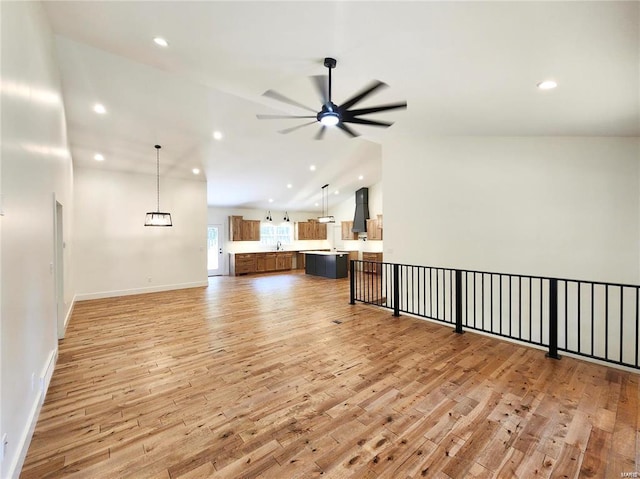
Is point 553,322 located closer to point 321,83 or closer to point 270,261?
point 321,83

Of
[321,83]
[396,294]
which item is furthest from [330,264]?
[321,83]

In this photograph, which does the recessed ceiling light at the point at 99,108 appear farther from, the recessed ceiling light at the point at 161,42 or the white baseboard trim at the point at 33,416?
the white baseboard trim at the point at 33,416

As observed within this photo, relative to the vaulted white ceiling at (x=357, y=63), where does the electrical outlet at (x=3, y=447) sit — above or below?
below

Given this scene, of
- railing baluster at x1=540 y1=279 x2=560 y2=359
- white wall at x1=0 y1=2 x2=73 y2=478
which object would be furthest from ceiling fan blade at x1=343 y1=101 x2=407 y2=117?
railing baluster at x1=540 y1=279 x2=560 y2=359

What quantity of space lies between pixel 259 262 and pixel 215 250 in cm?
169

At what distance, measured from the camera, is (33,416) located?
2152 mm

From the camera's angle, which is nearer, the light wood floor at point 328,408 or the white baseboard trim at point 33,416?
the white baseboard trim at point 33,416

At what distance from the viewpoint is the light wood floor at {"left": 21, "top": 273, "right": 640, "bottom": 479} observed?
6.00 ft

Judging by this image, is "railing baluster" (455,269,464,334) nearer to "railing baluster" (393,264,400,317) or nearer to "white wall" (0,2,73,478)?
"railing baluster" (393,264,400,317)

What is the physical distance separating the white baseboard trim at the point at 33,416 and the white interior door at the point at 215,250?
7.67 metres

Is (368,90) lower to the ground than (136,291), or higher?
higher

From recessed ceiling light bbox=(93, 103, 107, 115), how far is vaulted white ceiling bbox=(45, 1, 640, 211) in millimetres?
110

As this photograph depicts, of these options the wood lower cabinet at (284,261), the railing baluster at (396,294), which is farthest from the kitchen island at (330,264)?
the railing baluster at (396,294)

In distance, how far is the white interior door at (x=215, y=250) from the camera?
35.2 feet
